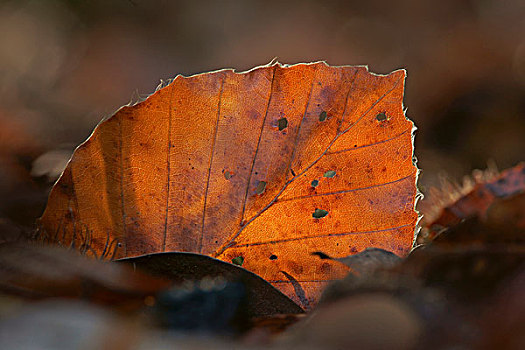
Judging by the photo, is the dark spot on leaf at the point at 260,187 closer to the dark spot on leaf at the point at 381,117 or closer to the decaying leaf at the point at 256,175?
the decaying leaf at the point at 256,175

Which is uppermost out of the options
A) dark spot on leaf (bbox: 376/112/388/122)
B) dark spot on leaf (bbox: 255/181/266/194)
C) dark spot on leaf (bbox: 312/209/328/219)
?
dark spot on leaf (bbox: 376/112/388/122)

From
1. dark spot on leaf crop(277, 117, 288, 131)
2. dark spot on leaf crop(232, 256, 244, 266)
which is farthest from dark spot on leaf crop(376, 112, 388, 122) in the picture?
dark spot on leaf crop(232, 256, 244, 266)

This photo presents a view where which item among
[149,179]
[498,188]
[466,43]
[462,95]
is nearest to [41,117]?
[149,179]

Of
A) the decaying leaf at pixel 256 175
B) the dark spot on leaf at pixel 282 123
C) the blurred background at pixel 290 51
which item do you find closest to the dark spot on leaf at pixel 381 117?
the decaying leaf at pixel 256 175

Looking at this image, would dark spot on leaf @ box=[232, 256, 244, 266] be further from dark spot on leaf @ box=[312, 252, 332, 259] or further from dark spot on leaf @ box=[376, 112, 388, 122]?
dark spot on leaf @ box=[376, 112, 388, 122]

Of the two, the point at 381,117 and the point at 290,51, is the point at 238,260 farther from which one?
the point at 290,51

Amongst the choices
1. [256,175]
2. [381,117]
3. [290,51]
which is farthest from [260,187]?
[290,51]

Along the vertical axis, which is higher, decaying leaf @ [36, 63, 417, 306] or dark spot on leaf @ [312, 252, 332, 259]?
decaying leaf @ [36, 63, 417, 306]
